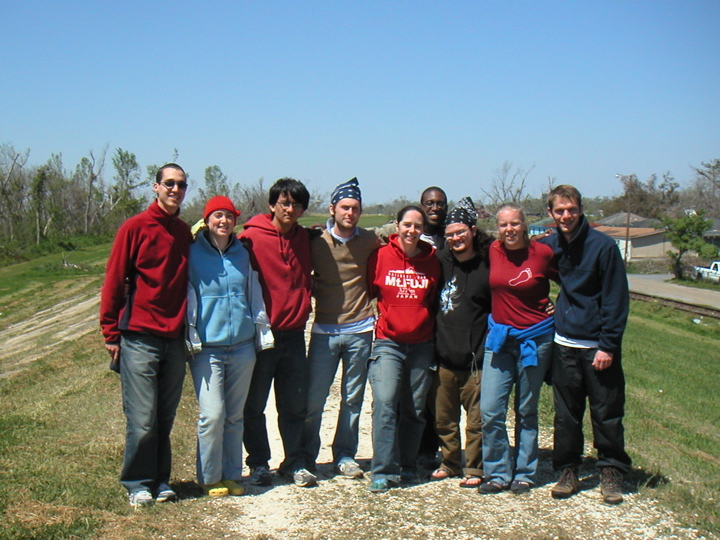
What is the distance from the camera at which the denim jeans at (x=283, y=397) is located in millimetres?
4691

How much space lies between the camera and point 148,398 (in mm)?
4188

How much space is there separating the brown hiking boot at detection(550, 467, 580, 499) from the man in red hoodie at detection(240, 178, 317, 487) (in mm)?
1648

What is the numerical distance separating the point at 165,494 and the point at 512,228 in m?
2.82

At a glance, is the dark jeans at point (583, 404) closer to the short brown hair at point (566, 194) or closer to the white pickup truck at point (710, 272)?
the short brown hair at point (566, 194)

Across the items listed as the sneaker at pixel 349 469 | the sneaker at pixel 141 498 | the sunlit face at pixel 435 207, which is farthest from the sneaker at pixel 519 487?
the sneaker at pixel 141 498

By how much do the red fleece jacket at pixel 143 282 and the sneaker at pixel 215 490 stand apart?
1.10 m

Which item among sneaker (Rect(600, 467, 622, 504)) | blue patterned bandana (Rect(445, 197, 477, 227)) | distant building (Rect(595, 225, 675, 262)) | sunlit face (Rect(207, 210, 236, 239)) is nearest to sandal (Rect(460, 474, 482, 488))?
sneaker (Rect(600, 467, 622, 504))

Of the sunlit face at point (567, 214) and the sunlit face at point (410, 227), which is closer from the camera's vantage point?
the sunlit face at point (567, 214)

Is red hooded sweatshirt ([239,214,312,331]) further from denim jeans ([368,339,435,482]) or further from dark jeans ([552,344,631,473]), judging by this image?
dark jeans ([552,344,631,473])

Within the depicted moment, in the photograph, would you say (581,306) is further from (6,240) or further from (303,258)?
(6,240)

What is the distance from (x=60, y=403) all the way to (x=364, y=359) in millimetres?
3965

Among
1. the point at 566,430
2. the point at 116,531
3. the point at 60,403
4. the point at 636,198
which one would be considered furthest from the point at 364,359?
the point at 636,198

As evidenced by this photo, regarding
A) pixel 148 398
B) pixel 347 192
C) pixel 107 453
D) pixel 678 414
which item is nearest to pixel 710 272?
pixel 678 414

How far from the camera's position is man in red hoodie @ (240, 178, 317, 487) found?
4.62 metres
